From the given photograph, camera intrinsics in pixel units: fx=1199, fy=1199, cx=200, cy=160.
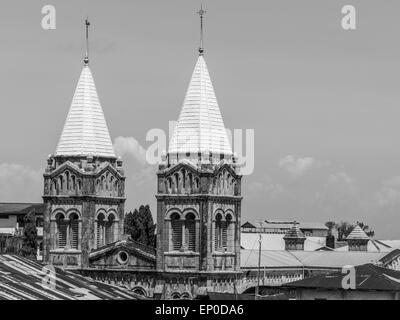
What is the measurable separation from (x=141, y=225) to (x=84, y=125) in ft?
115

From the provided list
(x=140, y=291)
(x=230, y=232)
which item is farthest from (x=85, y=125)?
(x=230, y=232)

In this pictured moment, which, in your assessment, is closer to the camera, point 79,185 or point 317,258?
point 79,185

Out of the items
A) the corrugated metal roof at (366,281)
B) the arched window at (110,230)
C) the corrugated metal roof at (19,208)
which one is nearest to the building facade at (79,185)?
the arched window at (110,230)

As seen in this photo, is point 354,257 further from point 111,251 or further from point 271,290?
point 111,251

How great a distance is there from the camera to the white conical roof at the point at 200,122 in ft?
273

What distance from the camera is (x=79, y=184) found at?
87.1 m

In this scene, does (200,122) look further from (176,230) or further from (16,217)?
(16,217)

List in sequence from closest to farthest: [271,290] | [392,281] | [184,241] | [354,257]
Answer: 1. [392,281]
2. [184,241]
3. [271,290]
4. [354,257]

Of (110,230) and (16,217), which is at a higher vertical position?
(16,217)

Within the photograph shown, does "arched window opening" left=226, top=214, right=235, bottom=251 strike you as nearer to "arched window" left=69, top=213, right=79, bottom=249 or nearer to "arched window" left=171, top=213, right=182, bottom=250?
"arched window" left=171, top=213, right=182, bottom=250

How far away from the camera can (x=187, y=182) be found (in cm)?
8338
